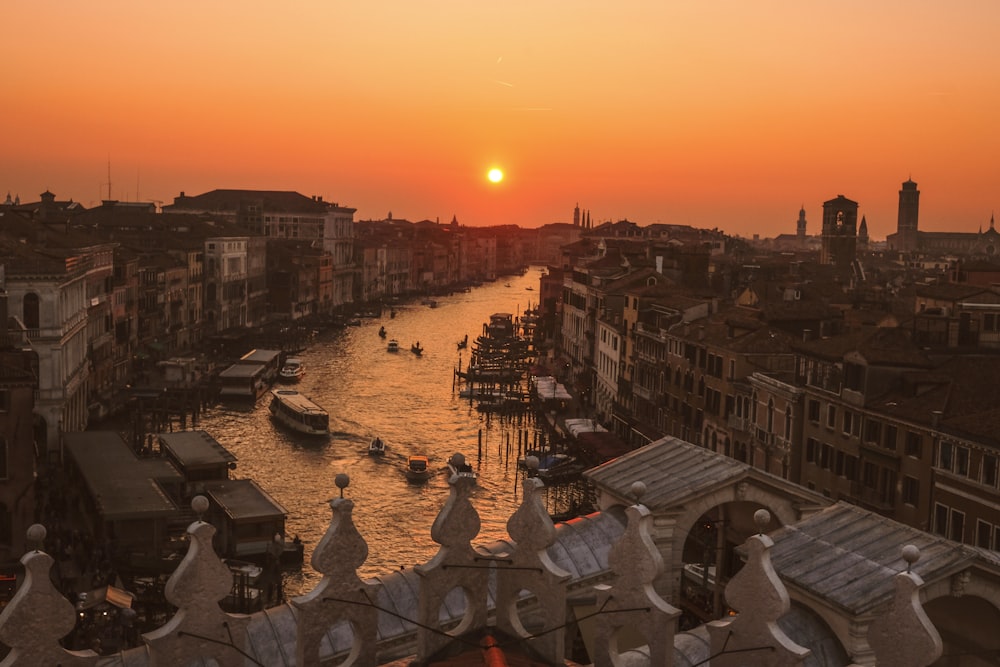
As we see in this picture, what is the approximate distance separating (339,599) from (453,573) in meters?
0.56

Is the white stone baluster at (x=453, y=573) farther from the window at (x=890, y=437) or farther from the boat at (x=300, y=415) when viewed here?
the boat at (x=300, y=415)

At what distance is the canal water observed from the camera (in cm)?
2242

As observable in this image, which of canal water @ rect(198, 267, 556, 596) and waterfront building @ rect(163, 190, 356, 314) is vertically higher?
waterfront building @ rect(163, 190, 356, 314)

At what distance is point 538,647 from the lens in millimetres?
5199

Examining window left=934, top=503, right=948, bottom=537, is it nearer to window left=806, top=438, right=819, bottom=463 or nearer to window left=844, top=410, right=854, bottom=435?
window left=844, top=410, right=854, bottom=435

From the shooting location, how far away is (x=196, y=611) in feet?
14.8

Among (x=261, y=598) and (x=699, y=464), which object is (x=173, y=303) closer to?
(x=261, y=598)

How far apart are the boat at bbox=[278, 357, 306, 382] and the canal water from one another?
Result: 42cm

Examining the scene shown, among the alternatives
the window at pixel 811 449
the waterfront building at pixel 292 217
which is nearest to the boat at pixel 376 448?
the window at pixel 811 449

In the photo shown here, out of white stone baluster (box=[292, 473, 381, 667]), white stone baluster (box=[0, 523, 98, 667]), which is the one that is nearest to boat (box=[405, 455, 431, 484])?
white stone baluster (box=[292, 473, 381, 667])

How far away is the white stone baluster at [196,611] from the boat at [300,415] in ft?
89.3

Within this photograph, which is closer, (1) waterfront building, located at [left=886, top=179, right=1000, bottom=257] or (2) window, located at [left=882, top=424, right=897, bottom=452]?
(2) window, located at [left=882, top=424, right=897, bottom=452]

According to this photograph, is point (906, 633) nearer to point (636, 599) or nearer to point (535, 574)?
point (636, 599)

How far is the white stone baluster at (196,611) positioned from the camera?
4406 millimetres
